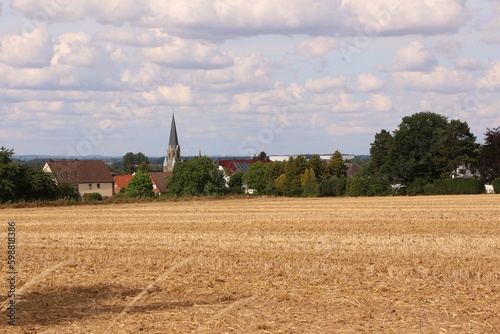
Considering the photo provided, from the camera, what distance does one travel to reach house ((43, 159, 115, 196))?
130750 mm

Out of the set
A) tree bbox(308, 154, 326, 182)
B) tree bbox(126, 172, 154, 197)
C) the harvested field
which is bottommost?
the harvested field

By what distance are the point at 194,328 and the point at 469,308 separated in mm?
4646

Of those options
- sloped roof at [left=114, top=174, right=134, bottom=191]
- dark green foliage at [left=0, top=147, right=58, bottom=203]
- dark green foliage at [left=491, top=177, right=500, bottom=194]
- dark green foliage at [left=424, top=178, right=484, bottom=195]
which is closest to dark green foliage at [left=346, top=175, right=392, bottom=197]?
dark green foliage at [left=424, top=178, right=484, bottom=195]

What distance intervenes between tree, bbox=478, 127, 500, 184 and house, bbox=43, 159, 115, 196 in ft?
215

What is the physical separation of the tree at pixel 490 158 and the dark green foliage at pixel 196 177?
32.4m

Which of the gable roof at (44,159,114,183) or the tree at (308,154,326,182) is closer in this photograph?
the tree at (308,154,326,182)

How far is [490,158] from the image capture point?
8819cm

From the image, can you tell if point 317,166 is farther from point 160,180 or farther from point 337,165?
point 160,180

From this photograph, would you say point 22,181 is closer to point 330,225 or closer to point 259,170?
point 330,225

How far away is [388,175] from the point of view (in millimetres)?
95688

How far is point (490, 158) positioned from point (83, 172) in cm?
6961

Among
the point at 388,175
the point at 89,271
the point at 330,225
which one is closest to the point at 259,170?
the point at 388,175

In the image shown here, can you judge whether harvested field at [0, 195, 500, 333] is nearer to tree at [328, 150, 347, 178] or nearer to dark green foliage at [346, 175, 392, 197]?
dark green foliage at [346, 175, 392, 197]

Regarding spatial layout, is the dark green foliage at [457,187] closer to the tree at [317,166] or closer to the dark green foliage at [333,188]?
the dark green foliage at [333,188]
